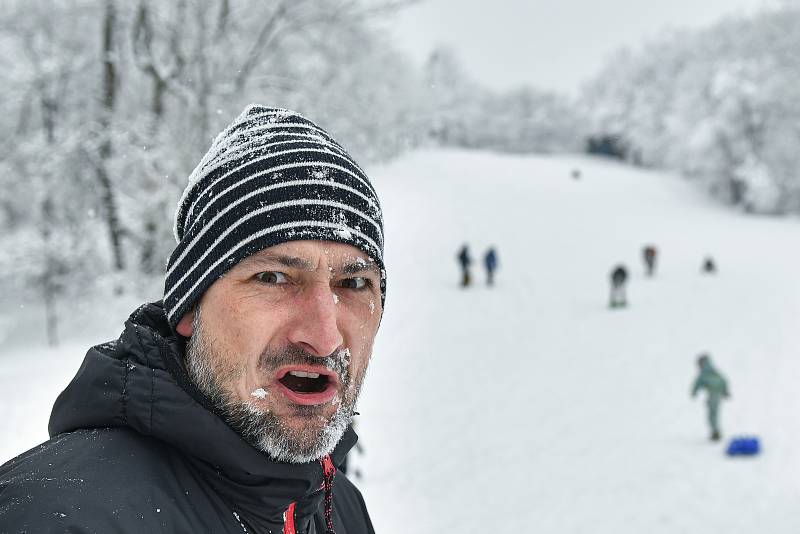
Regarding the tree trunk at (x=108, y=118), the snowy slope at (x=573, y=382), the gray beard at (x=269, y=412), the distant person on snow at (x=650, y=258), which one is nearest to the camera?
the gray beard at (x=269, y=412)

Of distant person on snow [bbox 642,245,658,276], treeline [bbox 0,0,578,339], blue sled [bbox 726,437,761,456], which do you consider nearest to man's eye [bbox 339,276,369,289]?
treeline [bbox 0,0,578,339]

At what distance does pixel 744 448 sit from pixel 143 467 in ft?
32.6

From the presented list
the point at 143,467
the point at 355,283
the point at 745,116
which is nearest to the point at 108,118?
the point at 355,283

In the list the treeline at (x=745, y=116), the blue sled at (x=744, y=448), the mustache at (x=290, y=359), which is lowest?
the blue sled at (x=744, y=448)

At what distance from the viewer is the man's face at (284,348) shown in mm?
1183

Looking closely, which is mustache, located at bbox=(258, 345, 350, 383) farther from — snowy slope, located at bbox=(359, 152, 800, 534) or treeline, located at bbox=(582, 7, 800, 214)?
treeline, located at bbox=(582, 7, 800, 214)

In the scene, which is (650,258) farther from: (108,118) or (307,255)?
(307,255)

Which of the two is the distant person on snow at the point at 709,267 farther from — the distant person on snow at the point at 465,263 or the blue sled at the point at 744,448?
the blue sled at the point at 744,448

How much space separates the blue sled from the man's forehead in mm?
9510

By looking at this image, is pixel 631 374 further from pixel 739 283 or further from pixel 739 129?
pixel 739 129

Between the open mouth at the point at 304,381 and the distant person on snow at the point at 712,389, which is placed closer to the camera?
the open mouth at the point at 304,381

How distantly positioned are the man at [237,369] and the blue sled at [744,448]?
922 centimetres

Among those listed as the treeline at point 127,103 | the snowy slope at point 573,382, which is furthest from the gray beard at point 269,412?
the treeline at point 127,103

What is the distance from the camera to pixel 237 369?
3.95ft
